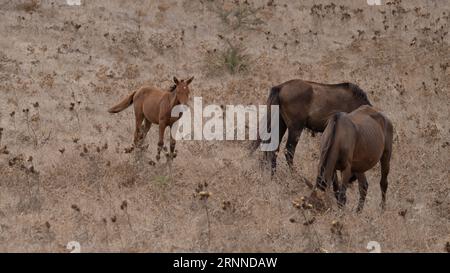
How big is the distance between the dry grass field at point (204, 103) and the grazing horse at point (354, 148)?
0.43 metres

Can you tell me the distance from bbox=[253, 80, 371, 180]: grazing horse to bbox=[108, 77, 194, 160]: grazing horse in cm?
166

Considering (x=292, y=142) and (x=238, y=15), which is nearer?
(x=292, y=142)

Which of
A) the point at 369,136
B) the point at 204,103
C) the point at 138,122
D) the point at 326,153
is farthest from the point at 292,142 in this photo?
the point at 204,103

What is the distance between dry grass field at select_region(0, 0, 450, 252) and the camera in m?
6.99

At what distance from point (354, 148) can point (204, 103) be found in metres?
6.96

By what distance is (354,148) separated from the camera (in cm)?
793

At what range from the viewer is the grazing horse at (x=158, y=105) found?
10.0 meters

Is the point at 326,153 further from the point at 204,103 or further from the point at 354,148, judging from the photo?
the point at 204,103

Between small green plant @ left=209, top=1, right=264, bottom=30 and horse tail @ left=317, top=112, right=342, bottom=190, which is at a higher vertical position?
small green plant @ left=209, top=1, right=264, bottom=30

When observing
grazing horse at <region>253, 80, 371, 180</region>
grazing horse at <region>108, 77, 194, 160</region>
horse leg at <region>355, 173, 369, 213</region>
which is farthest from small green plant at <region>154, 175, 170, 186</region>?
horse leg at <region>355, 173, 369, 213</region>

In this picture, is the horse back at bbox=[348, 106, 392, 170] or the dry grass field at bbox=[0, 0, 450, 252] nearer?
the dry grass field at bbox=[0, 0, 450, 252]

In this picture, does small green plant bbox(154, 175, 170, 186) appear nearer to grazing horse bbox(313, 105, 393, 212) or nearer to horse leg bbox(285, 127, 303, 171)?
grazing horse bbox(313, 105, 393, 212)

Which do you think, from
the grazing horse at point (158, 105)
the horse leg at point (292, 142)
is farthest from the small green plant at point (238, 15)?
the horse leg at point (292, 142)
